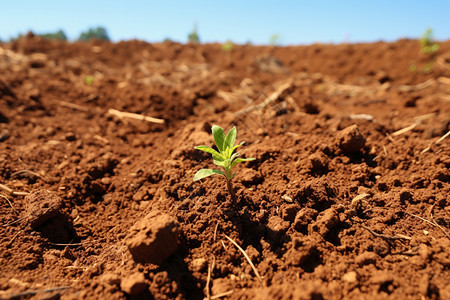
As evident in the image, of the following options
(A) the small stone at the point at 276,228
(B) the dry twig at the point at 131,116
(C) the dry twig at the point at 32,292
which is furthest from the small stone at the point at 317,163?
(B) the dry twig at the point at 131,116

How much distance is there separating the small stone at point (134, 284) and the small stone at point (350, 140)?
65.4 inches

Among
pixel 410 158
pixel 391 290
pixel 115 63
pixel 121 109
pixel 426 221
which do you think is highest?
pixel 115 63

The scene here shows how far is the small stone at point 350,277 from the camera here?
1389 millimetres

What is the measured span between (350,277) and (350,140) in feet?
3.53

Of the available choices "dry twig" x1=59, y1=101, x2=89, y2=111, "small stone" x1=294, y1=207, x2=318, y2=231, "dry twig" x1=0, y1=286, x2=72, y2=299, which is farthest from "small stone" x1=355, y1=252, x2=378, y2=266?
"dry twig" x1=59, y1=101, x2=89, y2=111

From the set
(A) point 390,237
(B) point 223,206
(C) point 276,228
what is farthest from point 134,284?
(A) point 390,237

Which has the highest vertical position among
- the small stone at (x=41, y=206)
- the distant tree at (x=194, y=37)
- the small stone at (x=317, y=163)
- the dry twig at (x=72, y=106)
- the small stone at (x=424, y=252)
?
the distant tree at (x=194, y=37)

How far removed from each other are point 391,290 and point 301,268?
0.41 metres

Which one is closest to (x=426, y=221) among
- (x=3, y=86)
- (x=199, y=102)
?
(x=199, y=102)

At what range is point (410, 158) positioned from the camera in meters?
2.25

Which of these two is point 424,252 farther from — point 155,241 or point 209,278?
point 155,241

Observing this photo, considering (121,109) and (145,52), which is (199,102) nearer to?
(121,109)

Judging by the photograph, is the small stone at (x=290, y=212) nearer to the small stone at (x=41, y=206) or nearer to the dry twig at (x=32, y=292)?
the dry twig at (x=32, y=292)

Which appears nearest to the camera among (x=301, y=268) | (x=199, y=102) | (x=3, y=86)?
(x=301, y=268)
